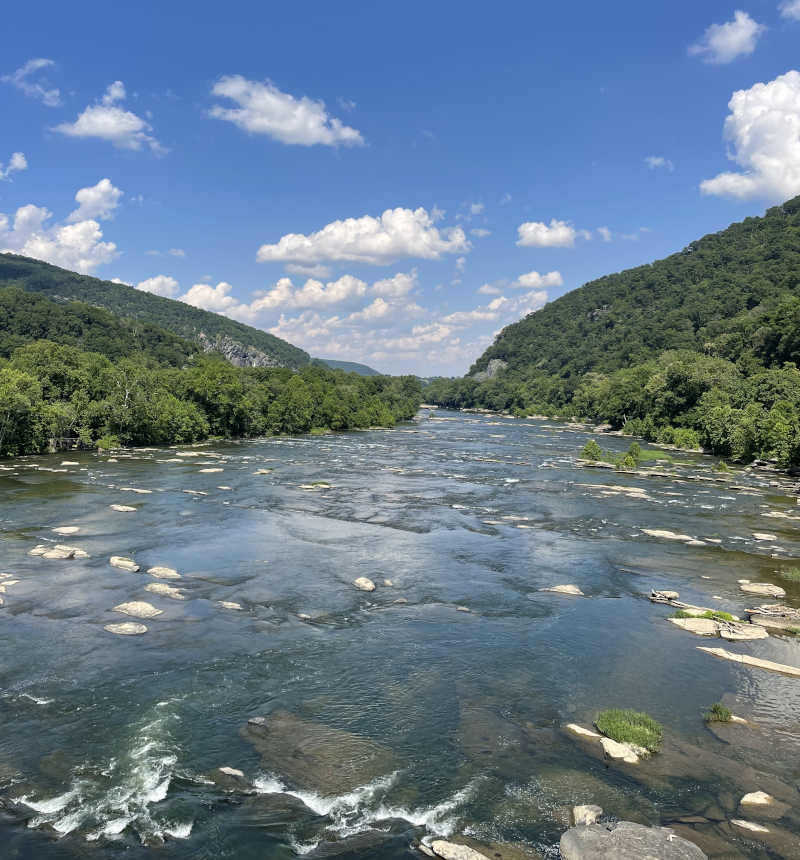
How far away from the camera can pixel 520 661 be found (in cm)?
1817

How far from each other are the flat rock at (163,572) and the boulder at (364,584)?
7.62 m

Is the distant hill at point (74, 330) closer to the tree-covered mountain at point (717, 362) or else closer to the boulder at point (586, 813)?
the tree-covered mountain at point (717, 362)

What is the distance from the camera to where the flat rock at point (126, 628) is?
755 inches

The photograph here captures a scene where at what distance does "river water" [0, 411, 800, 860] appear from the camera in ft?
36.9

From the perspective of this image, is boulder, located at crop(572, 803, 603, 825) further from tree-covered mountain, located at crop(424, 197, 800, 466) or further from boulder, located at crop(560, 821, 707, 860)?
tree-covered mountain, located at crop(424, 197, 800, 466)

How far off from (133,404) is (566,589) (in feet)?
199

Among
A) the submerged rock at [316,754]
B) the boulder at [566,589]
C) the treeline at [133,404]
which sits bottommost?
the submerged rock at [316,754]

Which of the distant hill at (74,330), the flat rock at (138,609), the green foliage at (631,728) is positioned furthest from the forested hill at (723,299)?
the distant hill at (74,330)

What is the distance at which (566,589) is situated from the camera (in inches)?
974

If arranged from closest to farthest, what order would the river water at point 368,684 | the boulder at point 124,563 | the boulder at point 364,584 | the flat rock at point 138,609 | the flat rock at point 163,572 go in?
1. the river water at point 368,684
2. the flat rock at point 138,609
3. the boulder at point 364,584
4. the flat rock at point 163,572
5. the boulder at point 124,563

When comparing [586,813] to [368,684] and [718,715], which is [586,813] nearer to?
[718,715]

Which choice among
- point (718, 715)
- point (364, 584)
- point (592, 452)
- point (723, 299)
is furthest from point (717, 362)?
point (718, 715)

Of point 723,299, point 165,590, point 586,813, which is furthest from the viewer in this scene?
point 723,299

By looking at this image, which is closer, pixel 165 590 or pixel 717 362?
pixel 165 590
